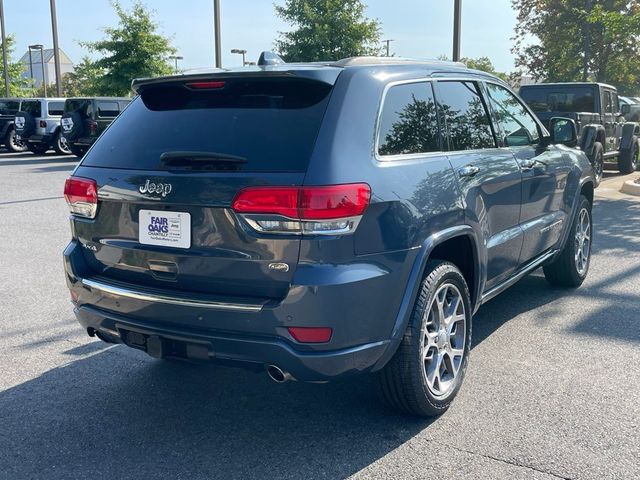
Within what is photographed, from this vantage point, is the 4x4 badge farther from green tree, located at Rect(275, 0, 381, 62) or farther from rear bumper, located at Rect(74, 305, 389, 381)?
green tree, located at Rect(275, 0, 381, 62)

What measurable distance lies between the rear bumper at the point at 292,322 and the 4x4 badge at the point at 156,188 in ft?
1.53

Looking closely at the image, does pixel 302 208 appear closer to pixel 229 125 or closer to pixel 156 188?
pixel 229 125

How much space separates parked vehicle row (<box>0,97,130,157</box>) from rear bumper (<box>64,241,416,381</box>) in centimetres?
1757

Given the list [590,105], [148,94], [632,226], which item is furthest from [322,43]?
[148,94]

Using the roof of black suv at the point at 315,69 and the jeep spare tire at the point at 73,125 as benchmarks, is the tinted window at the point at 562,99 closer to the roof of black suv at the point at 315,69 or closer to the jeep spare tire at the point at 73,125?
the roof of black suv at the point at 315,69

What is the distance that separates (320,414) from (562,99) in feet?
38.0

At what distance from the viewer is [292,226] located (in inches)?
115

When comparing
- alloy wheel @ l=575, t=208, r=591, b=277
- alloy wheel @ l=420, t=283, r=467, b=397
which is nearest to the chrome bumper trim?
alloy wheel @ l=420, t=283, r=467, b=397

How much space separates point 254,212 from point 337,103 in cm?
65

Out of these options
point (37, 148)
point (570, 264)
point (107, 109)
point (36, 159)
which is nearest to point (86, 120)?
point (107, 109)

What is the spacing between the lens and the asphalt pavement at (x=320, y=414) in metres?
3.13

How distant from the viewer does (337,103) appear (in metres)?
3.15

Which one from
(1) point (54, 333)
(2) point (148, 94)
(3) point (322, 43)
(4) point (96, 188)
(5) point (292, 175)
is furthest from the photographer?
(3) point (322, 43)

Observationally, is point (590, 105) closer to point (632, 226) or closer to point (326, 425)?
point (632, 226)
